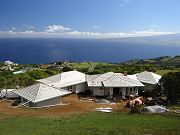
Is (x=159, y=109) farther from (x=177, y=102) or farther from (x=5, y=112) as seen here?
(x=5, y=112)

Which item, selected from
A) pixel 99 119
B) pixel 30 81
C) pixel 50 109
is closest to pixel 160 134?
pixel 99 119

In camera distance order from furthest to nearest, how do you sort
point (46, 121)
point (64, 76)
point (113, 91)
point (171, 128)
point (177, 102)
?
1. point (64, 76)
2. point (113, 91)
3. point (177, 102)
4. point (46, 121)
5. point (171, 128)

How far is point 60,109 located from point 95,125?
9.03 meters

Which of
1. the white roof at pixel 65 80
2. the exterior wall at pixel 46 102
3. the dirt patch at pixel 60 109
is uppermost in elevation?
the white roof at pixel 65 80

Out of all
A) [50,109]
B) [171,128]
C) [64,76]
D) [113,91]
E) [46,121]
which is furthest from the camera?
[64,76]

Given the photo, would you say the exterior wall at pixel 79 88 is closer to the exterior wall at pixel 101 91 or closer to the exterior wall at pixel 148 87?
the exterior wall at pixel 101 91

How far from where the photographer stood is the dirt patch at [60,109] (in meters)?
27.8

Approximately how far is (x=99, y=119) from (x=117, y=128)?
135 inches

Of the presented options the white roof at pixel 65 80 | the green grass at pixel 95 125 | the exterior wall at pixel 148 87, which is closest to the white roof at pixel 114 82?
the white roof at pixel 65 80

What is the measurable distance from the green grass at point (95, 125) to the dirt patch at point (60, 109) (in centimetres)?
265

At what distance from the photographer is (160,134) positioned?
1988 centimetres

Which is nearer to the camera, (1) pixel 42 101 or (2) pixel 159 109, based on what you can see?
(2) pixel 159 109

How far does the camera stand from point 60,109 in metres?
30.3

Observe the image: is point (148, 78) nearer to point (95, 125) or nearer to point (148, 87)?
point (148, 87)
